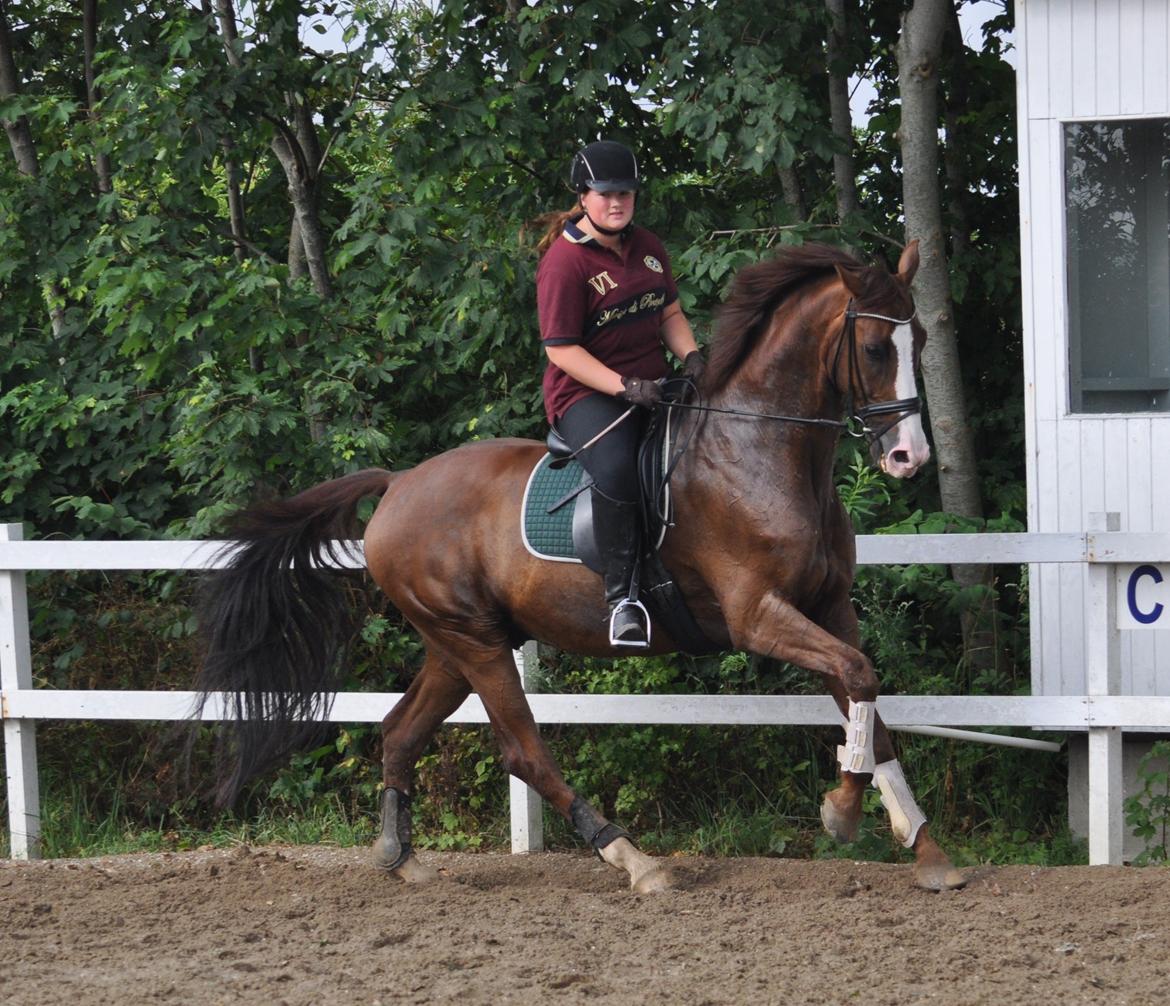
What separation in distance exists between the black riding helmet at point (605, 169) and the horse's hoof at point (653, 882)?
2.49 meters

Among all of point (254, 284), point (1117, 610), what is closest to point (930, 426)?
point (1117, 610)

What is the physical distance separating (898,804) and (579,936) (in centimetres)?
123

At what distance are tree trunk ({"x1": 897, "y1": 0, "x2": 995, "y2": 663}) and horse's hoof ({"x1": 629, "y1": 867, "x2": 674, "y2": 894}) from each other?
2806 millimetres

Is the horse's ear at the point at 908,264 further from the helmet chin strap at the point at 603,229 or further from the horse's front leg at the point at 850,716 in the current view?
the horse's front leg at the point at 850,716

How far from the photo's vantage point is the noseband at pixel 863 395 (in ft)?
15.8

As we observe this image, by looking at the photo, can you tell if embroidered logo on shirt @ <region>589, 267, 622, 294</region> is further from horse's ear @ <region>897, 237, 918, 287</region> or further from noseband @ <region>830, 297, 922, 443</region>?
horse's ear @ <region>897, 237, 918, 287</region>

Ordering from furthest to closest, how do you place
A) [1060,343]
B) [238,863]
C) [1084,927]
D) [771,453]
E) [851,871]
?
[1060,343] < [238,863] < [851,871] < [771,453] < [1084,927]

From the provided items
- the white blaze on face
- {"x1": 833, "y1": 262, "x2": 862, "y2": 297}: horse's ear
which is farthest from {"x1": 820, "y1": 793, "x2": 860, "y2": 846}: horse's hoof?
{"x1": 833, "y1": 262, "x2": 862, "y2": 297}: horse's ear

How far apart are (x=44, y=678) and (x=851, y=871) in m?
4.73

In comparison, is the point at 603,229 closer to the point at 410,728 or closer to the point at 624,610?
the point at 624,610

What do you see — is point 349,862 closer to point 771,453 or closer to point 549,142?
point 771,453

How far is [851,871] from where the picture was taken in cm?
565

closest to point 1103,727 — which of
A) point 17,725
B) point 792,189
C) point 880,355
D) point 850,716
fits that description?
point 850,716

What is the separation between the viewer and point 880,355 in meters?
4.94
